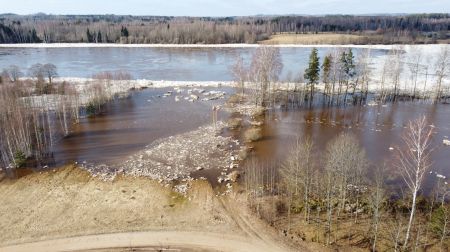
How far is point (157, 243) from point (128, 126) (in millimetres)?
22906

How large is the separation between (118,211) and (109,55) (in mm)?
84424

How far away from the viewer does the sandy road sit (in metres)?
21.1

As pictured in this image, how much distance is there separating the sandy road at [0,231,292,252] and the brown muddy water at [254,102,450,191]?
40.0ft

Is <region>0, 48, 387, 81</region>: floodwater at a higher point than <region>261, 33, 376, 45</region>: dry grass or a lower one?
lower

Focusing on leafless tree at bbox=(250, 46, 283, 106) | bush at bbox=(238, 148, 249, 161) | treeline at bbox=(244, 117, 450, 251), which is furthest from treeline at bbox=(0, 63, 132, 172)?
leafless tree at bbox=(250, 46, 283, 106)

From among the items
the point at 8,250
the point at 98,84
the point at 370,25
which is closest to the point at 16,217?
the point at 8,250

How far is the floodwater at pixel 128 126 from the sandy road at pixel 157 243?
1142cm

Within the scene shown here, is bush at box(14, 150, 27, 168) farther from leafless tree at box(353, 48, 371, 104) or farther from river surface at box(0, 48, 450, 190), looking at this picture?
leafless tree at box(353, 48, 371, 104)

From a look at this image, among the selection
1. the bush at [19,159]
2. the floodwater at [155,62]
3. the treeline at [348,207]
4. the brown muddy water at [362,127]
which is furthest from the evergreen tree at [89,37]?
the treeline at [348,207]

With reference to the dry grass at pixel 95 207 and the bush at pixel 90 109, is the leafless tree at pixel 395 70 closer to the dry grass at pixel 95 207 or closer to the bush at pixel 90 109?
the dry grass at pixel 95 207

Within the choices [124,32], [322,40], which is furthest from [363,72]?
[124,32]

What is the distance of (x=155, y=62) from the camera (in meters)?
88.4

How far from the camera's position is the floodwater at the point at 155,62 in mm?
71750

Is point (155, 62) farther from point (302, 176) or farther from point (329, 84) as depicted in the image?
point (302, 176)
